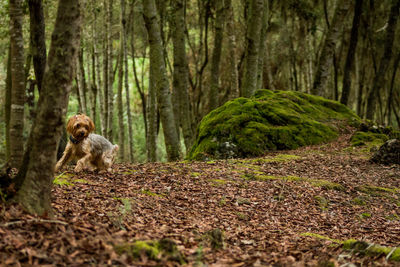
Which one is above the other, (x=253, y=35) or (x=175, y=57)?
(x=253, y=35)

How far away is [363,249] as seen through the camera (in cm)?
351

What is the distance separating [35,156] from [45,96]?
533mm

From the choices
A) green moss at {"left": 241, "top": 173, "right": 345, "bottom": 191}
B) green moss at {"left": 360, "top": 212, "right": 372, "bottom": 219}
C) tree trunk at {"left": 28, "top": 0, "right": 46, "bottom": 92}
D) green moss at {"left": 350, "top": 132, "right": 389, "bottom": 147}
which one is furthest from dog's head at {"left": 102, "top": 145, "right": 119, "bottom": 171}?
green moss at {"left": 350, "top": 132, "right": 389, "bottom": 147}

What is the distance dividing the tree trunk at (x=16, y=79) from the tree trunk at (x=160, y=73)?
12.1 feet

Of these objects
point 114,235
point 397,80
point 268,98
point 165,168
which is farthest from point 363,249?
point 397,80

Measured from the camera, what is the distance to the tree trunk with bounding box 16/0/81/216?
3111 millimetres

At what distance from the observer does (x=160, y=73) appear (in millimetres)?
9727

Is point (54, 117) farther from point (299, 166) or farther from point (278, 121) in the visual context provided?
point (278, 121)

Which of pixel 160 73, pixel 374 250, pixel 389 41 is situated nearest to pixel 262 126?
pixel 160 73

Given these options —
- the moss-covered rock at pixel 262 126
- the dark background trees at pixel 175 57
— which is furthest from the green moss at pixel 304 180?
the dark background trees at pixel 175 57

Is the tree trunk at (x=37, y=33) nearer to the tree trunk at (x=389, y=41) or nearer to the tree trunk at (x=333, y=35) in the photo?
the tree trunk at (x=333, y=35)

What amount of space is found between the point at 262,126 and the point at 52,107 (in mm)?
7898

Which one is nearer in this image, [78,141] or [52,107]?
[52,107]

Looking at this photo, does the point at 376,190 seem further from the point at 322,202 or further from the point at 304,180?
the point at 322,202
